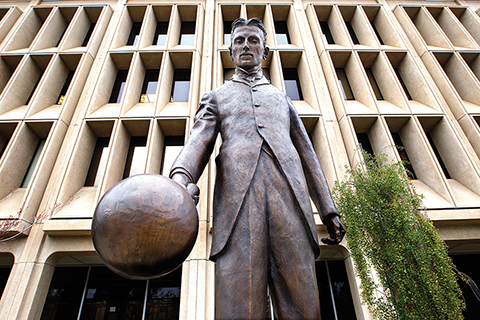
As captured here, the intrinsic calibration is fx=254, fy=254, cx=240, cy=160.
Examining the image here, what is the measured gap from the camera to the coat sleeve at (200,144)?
6.31 ft

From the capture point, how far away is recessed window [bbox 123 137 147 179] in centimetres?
1035

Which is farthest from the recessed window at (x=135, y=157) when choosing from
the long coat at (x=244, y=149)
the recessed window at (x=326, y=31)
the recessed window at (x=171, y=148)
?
the recessed window at (x=326, y=31)

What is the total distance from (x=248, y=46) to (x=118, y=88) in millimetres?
11560

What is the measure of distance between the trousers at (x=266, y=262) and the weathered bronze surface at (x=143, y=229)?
45 cm

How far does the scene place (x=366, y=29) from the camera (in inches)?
484

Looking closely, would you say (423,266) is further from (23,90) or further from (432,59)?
(23,90)

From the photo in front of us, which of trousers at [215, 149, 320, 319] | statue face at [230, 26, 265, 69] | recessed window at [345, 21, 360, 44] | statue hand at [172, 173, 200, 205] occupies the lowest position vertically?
trousers at [215, 149, 320, 319]

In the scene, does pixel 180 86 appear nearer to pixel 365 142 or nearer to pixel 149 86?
pixel 149 86

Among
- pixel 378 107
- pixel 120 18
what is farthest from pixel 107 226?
pixel 120 18

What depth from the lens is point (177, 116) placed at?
9781 mm

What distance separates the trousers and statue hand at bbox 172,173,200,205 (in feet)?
1.12

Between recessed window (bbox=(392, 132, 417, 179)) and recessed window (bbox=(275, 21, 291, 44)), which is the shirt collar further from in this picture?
recessed window (bbox=(275, 21, 291, 44))

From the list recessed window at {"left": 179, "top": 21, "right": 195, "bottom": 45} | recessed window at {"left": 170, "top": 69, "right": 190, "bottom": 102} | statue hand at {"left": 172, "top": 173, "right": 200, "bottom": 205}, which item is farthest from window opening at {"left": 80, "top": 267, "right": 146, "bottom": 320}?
recessed window at {"left": 179, "top": 21, "right": 195, "bottom": 45}

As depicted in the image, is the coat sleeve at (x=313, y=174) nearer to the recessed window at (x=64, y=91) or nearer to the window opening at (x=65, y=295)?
the window opening at (x=65, y=295)
